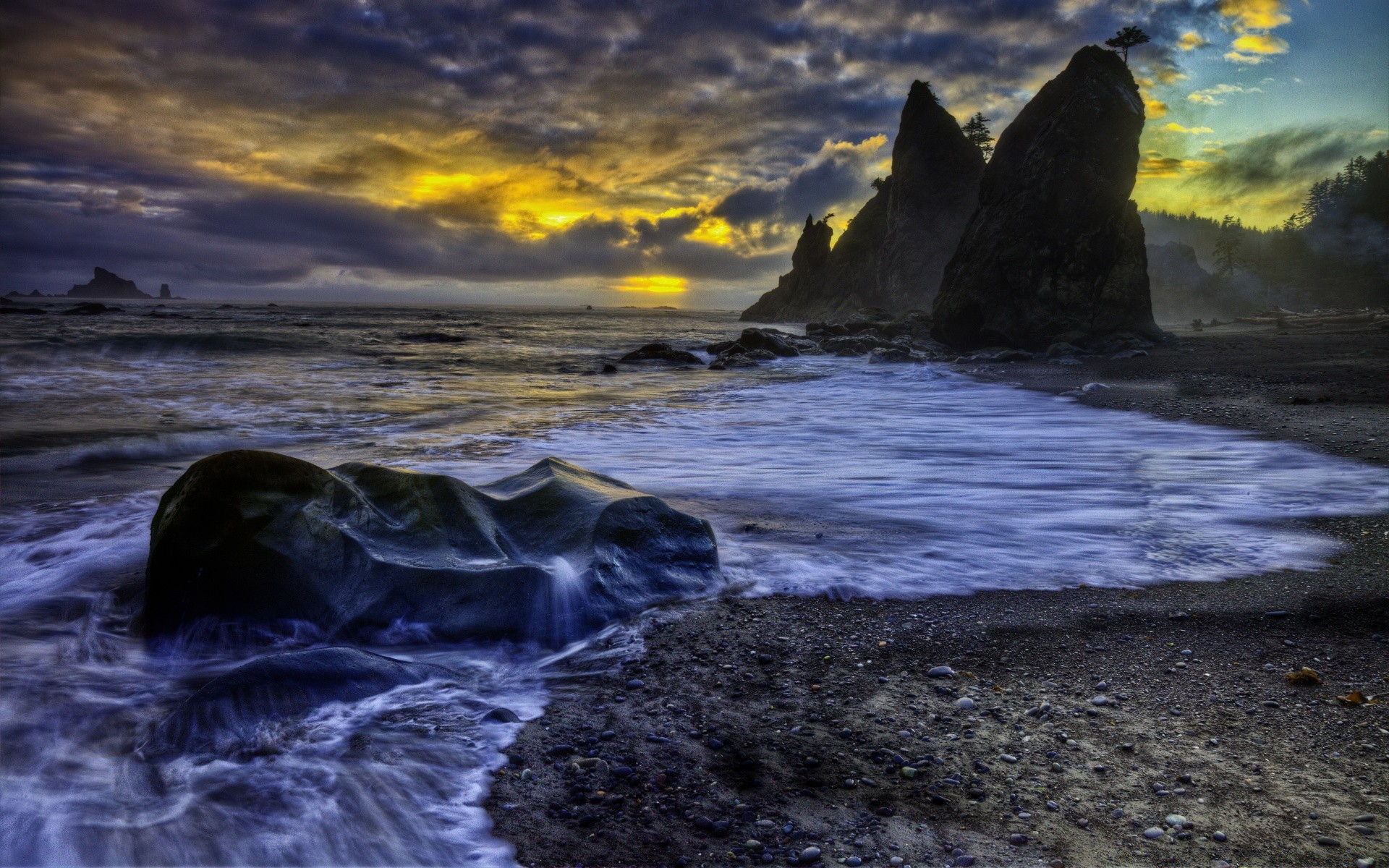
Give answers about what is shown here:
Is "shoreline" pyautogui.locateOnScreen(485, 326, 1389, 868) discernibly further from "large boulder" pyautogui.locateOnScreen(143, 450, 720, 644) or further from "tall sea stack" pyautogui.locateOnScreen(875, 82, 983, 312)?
"tall sea stack" pyautogui.locateOnScreen(875, 82, 983, 312)

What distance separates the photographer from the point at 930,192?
47469mm

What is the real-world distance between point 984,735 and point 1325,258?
7731 cm

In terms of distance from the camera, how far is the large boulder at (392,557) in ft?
10.3

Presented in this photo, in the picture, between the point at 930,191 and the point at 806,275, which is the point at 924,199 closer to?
the point at 930,191

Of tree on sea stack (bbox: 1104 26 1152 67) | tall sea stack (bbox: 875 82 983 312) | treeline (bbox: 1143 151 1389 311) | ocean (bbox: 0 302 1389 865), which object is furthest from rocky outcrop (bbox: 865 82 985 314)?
ocean (bbox: 0 302 1389 865)

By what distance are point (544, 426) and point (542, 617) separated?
6718mm

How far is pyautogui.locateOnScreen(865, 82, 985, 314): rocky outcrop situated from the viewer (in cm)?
4716

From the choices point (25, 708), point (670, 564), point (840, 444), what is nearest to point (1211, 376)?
point (840, 444)

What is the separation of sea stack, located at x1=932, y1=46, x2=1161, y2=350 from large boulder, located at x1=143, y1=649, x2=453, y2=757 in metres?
24.4

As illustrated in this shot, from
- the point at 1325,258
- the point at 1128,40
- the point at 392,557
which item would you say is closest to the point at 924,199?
the point at 1128,40

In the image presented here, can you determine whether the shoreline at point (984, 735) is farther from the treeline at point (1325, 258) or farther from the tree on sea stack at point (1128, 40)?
the treeline at point (1325, 258)

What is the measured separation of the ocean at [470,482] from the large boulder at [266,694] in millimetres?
67

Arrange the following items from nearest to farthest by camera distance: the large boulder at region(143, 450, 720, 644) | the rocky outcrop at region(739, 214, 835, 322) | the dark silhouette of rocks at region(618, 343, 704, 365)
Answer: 1. the large boulder at region(143, 450, 720, 644)
2. the dark silhouette of rocks at region(618, 343, 704, 365)
3. the rocky outcrop at region(739, 214, 835, 322)

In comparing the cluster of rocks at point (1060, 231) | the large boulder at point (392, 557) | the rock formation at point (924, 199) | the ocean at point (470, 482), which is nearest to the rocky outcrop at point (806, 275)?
the rock formation at point (924, 199)
